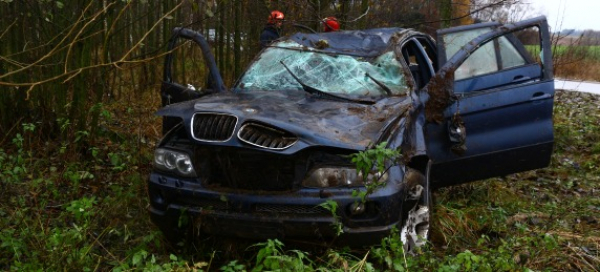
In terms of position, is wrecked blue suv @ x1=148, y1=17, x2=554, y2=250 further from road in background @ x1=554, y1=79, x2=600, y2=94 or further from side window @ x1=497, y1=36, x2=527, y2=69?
road in background @ x1=554, y1=79, x2=600, y2=94

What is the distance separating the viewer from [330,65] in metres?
5.18

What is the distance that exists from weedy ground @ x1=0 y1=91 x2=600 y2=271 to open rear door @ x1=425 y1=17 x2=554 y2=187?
1.39ft

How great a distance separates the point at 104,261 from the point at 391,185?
2.03 meters

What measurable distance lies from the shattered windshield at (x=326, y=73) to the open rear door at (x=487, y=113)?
0.40m

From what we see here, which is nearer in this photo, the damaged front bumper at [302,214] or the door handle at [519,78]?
the damaged front bumper at [302,214]

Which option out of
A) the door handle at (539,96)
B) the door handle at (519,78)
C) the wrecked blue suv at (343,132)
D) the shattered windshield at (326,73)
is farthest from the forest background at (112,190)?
the door handle at (519,78)

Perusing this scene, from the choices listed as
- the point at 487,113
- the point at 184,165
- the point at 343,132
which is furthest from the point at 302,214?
the point at 487,113

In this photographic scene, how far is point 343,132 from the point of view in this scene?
3.85 metres

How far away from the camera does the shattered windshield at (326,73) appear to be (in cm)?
488

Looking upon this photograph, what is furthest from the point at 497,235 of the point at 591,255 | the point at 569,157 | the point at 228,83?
the point at 228,83

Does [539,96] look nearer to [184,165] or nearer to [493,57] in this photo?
[493,57]

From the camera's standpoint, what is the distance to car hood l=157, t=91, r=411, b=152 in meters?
3.74

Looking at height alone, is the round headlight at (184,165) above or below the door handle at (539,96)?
below

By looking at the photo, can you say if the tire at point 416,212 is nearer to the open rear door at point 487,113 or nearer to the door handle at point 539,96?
the open rear door at point 487,113
